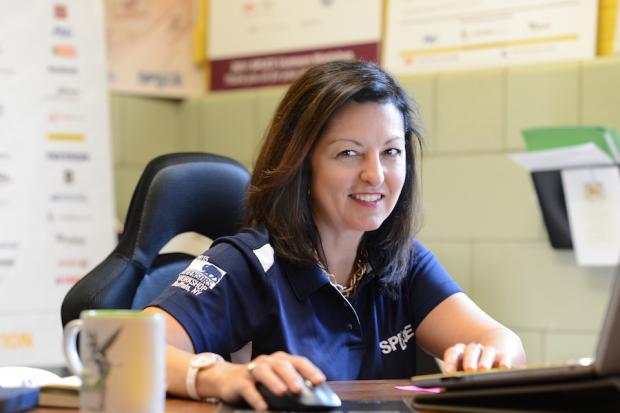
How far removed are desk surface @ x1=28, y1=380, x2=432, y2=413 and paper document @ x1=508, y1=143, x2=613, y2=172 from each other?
1.27 metres

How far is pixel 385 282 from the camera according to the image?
1688 mm

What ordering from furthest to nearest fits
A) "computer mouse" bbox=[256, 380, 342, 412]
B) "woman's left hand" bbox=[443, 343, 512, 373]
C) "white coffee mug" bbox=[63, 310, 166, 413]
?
"woman's left hand" bbox=[443, 343, 512, 373], "computer mouse" bbox=[256, 380, 342, 412], "white coffee mug" bbox=[63, 310, 166, 413]

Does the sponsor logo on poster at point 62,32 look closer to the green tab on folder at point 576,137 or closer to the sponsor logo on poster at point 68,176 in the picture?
the sponsor logo on poster at point 68,176

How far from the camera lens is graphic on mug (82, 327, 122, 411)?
892 millimetres

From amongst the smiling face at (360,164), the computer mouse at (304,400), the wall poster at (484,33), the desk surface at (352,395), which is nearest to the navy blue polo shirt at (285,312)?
the smiling face at (360,164)

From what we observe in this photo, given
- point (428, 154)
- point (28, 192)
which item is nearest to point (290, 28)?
point (428, 154)

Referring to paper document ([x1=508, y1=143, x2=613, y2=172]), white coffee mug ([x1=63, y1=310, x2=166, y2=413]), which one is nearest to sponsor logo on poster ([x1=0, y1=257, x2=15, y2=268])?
paper document ([x1=508, y1=143, x2=613, y2=172])

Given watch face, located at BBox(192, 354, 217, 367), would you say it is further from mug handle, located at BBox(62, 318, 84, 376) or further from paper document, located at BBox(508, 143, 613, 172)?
paper document, located at BBox(508, 143, 613, 172)

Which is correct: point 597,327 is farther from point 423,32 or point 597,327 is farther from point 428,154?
point 423,32

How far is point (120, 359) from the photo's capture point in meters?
0.89

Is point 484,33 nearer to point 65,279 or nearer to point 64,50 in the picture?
point 64,50

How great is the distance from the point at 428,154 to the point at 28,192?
1.40 m

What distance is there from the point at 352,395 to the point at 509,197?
1610mm

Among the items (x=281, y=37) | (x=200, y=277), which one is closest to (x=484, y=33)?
(x=281, y=37)
